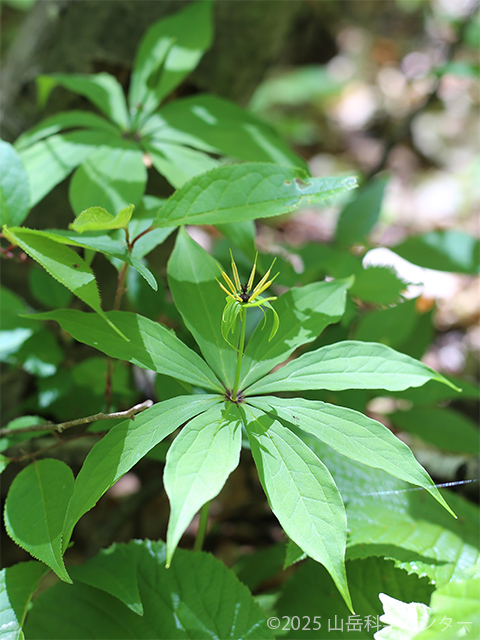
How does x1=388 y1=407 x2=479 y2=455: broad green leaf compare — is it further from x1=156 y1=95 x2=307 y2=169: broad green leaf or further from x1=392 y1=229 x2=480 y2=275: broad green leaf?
x1=156 y1=95 x2=307 y2=169: broad green leaf

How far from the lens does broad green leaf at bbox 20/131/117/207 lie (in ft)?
3.42

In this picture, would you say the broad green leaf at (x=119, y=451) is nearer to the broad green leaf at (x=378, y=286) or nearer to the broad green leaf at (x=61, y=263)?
the broad green leaf at (x=61, y=263)

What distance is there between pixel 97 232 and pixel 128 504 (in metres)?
0.81

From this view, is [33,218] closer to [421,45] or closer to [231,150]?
[231,150]

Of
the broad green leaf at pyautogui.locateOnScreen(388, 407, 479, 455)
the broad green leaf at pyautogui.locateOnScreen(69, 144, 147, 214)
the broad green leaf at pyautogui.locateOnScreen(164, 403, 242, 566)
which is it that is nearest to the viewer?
the broad green leaf at pyautogui.locateOnScreen(164, 403, 242, 566)

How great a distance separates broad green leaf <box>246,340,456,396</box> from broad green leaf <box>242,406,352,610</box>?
0.23 ft

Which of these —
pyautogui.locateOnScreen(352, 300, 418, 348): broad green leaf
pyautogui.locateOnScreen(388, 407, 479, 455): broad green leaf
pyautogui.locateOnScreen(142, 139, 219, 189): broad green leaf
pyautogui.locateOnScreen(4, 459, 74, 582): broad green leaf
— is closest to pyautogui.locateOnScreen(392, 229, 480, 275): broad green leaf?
pyautogui.locateOnScreen(352, 300, 418, 348): broad green leaf

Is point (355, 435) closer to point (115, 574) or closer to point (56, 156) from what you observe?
point (115, 574)

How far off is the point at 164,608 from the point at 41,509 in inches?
11.2

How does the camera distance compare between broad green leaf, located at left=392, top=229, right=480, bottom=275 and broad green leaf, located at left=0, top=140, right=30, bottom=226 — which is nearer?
broad green leaf, located at left=0, top=140, right=30, bottom=226

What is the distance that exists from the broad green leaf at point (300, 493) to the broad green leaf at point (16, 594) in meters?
0.45

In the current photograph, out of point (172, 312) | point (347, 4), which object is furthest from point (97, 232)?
point (347, 4)

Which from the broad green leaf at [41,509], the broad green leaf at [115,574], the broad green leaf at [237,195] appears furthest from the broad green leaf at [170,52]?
the broad green leaf at [115,574]

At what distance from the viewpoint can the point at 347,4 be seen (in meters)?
4.02
